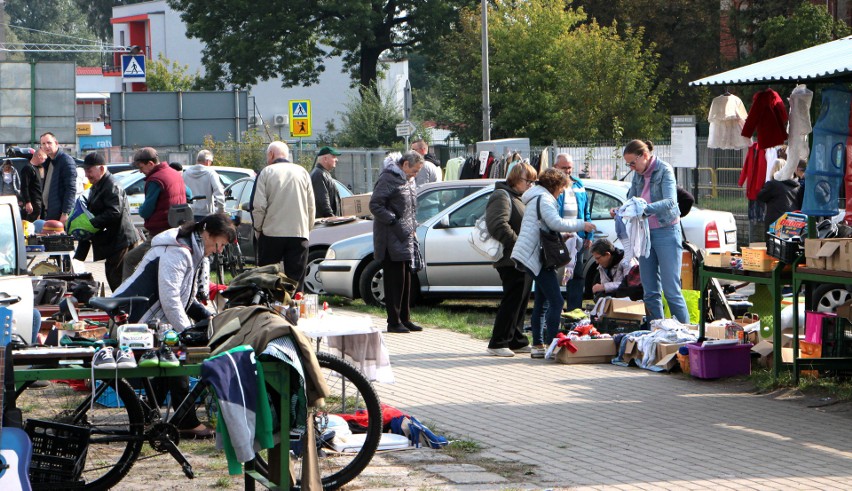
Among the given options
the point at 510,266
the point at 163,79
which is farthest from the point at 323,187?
the point at 163,79

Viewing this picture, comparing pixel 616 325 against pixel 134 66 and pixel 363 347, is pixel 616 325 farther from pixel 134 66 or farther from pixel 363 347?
pixel 134 66

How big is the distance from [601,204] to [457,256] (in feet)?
6.03

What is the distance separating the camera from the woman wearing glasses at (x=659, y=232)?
37.1ft

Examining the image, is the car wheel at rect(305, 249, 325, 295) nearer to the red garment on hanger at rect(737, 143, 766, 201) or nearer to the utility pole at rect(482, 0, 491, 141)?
the red garment on hanger at rect(737, 143, 766, 201)

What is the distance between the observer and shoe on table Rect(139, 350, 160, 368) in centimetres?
579

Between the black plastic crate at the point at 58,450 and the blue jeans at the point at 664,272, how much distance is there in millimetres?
6450

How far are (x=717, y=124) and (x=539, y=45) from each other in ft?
89.6

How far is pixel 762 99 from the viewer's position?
430 inches

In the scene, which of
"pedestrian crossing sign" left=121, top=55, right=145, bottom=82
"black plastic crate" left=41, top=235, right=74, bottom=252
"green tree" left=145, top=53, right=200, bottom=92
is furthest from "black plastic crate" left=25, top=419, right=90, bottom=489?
"green tree" left=145, top=53, right=200, bottom=92

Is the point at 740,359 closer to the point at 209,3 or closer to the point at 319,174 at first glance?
the point at 319,174

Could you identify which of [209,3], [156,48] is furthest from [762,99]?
[156,48]

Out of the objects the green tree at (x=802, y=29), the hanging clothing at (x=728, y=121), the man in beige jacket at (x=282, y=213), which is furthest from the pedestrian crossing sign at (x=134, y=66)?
the hanging clothing at (x=728, y=121)

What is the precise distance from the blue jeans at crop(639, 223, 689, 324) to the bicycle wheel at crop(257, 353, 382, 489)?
4797mm

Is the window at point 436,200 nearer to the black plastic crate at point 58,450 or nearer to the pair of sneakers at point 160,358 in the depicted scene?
the black plastic crate at point 58,450
